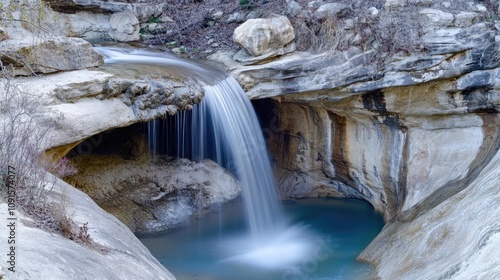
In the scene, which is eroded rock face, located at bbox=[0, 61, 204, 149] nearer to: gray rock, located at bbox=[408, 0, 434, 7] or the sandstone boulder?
the sandstone boulder

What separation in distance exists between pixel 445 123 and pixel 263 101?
3971 mm

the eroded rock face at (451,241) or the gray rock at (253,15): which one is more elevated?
the gray rock at (253,15)

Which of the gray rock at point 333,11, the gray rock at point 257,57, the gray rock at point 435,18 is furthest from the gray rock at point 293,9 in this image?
the gray rock at point 435,18

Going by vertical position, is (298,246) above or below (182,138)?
below

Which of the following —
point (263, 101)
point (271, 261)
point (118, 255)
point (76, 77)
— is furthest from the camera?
point (263, 101)

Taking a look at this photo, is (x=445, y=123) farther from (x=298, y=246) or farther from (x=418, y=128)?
(x=298, y=246)

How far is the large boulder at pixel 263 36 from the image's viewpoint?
1039 cm

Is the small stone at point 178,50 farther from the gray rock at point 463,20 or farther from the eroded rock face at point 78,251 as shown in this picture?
the eroded rock face at point 78,251

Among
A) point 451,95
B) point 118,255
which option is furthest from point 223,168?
point 118,255

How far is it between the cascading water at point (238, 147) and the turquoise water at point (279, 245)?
0.04 m

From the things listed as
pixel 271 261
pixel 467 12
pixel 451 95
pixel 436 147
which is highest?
pixel 467 12

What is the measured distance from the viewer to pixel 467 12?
10023mm

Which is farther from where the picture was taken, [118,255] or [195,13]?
[195,13]

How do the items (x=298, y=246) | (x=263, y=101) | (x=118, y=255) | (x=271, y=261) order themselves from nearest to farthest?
(x=118, y=255) < (x=271, y=261) < (x=298, y=246) < (x=263, y=101)
